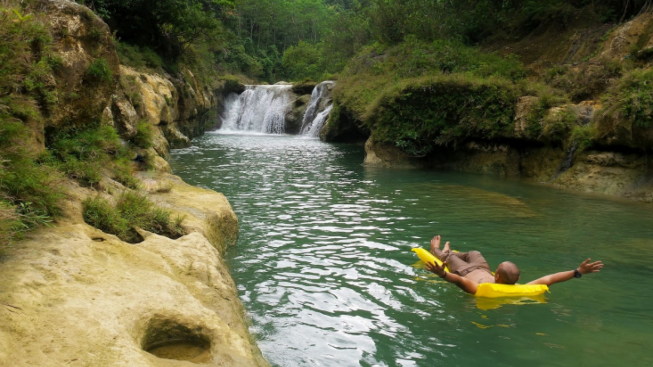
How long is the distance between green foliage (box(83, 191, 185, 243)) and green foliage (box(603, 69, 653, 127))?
34.9ft

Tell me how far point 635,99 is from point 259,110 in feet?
97.9

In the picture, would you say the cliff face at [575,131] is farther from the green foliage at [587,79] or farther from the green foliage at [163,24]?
the green foliage at [163,24]

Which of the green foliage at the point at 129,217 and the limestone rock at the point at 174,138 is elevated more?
the green foliage at the point at 129,217

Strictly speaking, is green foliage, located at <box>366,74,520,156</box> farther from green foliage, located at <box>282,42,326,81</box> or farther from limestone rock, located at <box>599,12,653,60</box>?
green foliage, located at <box>282,42,326,81</box>

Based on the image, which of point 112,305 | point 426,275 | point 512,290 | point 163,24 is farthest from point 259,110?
point 112,305

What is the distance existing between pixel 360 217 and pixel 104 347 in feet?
23.3

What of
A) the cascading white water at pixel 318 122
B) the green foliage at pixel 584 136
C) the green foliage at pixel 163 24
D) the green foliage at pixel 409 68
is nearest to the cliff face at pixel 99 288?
the green foliage at pixel 584 136

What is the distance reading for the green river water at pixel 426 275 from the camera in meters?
4.47

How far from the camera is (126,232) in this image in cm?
517

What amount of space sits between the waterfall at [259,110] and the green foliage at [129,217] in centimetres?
3072

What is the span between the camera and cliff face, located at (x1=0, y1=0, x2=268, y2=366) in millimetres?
2936

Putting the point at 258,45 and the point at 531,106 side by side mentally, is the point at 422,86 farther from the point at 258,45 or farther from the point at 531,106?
the point at 258,45

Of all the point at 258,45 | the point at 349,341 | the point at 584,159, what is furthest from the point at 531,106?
the point at 258,45

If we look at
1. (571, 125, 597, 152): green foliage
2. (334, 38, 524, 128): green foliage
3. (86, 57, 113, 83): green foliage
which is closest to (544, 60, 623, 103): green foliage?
(334, 38, 524, 128): green foliage
